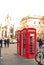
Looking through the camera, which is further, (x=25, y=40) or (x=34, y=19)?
(x=34, y=19)

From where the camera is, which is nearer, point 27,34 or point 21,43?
point 27,34

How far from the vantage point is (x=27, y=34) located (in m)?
11.4

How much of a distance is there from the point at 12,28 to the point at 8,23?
1.83 m

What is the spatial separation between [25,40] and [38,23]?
3732 centimetres

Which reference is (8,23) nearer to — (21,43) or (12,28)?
(12,28)

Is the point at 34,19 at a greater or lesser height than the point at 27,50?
greater

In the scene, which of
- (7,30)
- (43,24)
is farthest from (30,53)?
(7,30)

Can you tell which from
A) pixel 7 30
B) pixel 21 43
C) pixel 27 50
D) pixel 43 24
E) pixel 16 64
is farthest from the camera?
pixel 7 30

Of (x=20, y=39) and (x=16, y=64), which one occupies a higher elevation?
(x=20, y=39)

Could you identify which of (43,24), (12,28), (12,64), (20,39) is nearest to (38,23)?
(43,24)

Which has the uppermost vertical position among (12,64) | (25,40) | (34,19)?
(34,19)

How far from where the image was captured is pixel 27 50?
446 inches

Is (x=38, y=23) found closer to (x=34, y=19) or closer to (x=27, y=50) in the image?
(x=34, y=19)

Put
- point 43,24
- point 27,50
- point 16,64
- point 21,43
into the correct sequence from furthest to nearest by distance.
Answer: point 43,24, point 21,43, point 27,50, point 16,64
